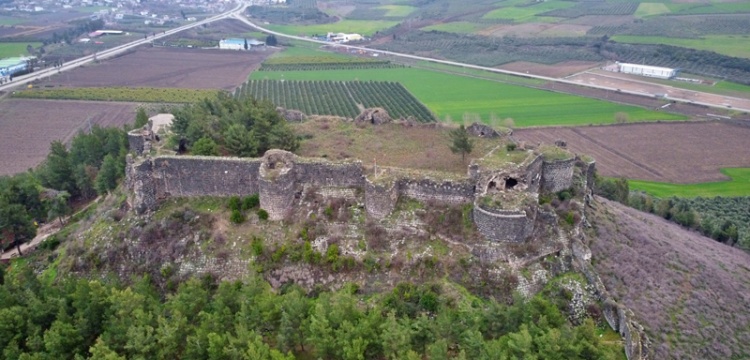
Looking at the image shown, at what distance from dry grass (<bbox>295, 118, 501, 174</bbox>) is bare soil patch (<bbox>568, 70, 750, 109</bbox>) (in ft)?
248

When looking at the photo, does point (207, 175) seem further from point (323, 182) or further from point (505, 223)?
point (505, 223)

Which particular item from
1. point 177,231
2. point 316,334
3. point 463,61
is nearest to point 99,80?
point 463,61

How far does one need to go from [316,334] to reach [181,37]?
17142 centimetres

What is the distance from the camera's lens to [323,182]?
38188mm

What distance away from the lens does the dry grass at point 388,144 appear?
41.7 metres

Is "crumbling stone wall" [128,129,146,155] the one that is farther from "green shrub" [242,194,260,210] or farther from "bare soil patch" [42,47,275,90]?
"bare soil patch" [42,47,275,90]

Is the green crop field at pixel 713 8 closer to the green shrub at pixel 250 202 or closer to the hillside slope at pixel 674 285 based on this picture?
the hillside slope at pixel 674 285

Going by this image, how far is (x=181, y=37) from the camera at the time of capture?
17812 centimetres

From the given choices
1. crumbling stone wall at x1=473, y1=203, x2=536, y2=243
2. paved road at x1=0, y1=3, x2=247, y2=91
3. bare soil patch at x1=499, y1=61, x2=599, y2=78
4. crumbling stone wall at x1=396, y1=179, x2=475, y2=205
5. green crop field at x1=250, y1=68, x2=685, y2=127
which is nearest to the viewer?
crumbling stone wall at x1=473, y1=203, x2=536, y2=243

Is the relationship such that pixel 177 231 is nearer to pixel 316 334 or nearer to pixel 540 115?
pixel 316 334

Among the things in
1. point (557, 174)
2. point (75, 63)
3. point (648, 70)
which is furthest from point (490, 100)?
point (75, 63)

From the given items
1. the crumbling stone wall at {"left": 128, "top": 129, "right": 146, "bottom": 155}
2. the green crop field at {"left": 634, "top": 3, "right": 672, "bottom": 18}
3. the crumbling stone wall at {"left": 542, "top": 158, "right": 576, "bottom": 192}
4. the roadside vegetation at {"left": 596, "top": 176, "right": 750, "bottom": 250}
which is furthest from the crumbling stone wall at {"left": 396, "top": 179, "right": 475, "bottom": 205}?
the green crop field at {"left": 634, "top": 3, "right": 672, "bottom": 18}

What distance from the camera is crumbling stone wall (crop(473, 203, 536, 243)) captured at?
33406mm

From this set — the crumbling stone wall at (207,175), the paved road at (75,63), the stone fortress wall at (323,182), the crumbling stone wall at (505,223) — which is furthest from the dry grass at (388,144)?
the paved road at (75,63)
